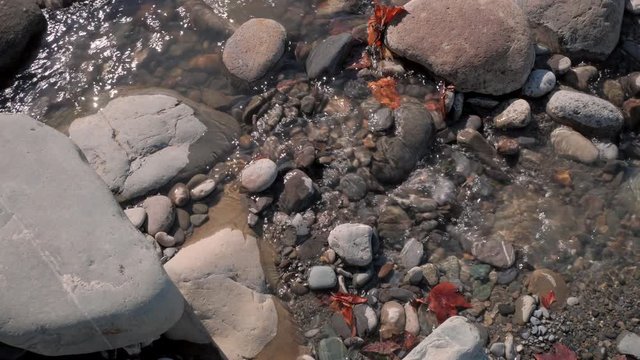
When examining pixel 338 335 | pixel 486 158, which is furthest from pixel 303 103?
pixel 338 335

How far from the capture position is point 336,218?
4.35 m

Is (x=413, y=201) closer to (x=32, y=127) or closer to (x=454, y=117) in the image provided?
(x=454, y=117)

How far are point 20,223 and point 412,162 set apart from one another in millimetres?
2626

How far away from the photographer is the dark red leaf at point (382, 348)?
3797 millimetres

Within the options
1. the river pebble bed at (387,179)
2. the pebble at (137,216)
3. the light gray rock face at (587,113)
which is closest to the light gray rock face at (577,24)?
the river pebble bed at (387,179)

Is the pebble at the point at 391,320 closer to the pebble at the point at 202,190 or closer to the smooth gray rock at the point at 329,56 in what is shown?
the pebble at the point at 202,190

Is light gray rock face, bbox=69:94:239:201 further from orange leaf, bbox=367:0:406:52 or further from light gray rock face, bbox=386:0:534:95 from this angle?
light gray rock face, bbox=386:0:534:95

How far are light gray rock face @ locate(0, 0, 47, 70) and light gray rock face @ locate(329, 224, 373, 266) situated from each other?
3.28 metres

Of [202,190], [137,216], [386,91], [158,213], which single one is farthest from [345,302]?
[386,91]

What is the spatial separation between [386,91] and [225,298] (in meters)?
2.11

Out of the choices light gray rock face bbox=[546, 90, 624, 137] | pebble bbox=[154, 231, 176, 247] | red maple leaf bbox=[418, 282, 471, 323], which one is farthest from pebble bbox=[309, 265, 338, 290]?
light gray rock face bbox=[546, 90, 624, 137]

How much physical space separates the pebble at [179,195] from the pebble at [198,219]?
0.12 meters

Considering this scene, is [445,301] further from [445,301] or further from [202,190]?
[202,190]

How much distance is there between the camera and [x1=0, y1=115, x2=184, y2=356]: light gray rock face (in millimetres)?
3240
